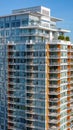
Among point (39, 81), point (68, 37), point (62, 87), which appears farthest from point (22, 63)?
point (68, 37)

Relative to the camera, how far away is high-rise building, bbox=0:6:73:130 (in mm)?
84500

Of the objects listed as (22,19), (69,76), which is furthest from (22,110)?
(22,19)

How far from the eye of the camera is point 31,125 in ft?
284

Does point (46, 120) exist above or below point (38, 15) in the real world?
below

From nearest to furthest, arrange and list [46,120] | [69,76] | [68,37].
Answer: [46,120], [69,76], [68,37]

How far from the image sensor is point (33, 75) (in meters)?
85.5

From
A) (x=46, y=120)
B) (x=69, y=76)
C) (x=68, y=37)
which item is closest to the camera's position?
(x=46, y=120)

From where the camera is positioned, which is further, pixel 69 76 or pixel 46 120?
pixel 69 76

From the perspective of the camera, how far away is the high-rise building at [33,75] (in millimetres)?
84500

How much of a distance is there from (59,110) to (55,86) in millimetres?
6837

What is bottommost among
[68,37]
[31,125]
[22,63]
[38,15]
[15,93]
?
[31,125]

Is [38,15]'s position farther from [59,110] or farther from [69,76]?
[59,110]

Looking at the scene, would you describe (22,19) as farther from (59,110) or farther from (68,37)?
(59,110)

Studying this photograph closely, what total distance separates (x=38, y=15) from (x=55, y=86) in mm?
23086
